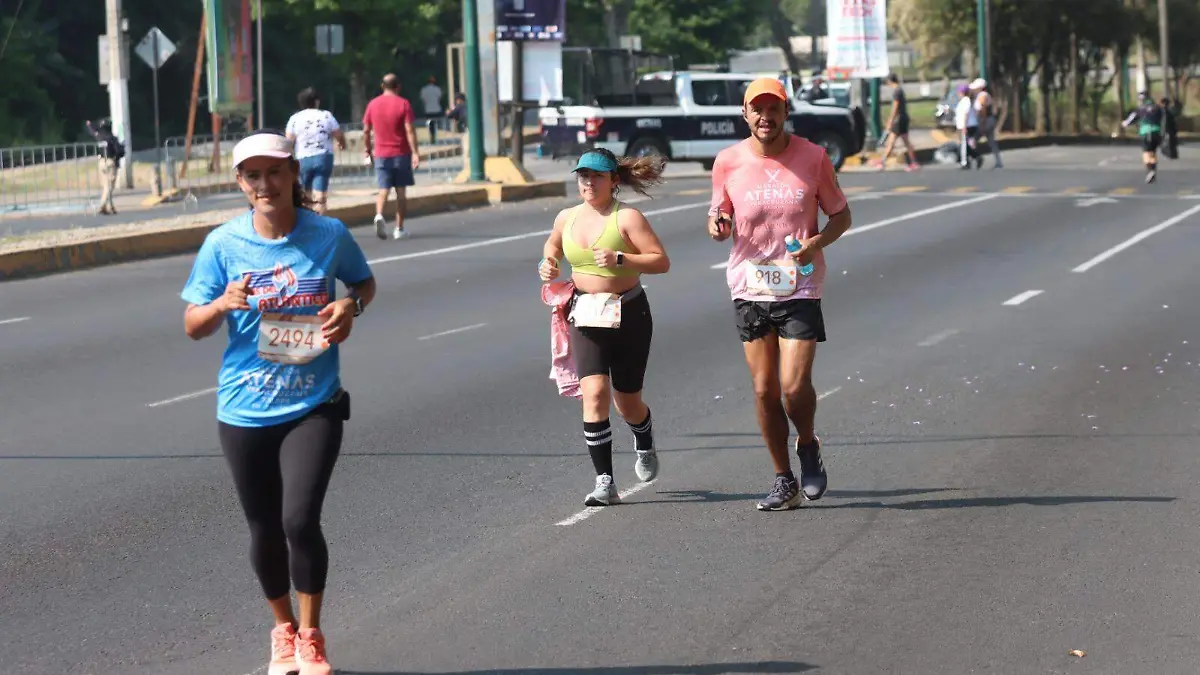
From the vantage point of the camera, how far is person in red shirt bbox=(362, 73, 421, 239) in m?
22.4

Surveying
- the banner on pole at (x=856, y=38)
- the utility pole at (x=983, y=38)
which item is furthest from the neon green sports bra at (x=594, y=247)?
the utility pole at (x=983, y=38)

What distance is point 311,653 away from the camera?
17.9ft

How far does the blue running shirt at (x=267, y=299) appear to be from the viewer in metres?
5.50

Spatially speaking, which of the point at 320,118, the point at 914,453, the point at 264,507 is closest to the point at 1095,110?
the point at 320,118

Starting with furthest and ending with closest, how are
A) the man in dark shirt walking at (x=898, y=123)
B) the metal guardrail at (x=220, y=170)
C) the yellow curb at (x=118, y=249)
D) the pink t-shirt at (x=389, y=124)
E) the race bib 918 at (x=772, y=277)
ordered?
1. the man in dark shirt walking at (x=898, y=123)
2. the metal guardrail at (x=220, y=170)
3. the pink t-shirt at (x=389, y=124)
4. the yellow curb at (x=118, y=249)
5. the race bib 918 at (x=772, y=277)

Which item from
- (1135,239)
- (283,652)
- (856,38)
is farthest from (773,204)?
(856,38)

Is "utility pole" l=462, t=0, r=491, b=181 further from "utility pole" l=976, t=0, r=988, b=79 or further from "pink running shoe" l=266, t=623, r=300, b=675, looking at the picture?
"utility pole" l=976, t=0, r=988, b=79

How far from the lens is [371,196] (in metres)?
28.0

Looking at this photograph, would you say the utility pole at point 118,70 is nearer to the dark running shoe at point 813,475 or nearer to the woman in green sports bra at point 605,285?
the woman in green sports bra at point 605,285

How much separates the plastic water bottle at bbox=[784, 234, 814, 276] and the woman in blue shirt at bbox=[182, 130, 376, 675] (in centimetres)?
273

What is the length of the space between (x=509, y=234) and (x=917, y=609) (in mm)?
17749

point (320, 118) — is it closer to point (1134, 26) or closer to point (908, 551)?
point (908, 551)

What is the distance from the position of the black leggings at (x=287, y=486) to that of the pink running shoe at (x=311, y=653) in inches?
5.0

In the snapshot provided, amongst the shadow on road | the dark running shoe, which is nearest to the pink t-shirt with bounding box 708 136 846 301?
the dark running shoe
